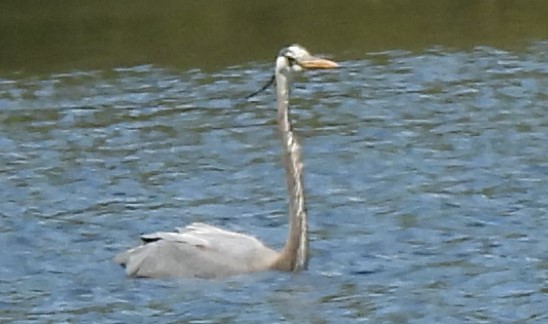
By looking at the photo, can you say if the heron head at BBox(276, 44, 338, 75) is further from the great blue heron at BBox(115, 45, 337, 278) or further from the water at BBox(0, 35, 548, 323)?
the water at BBox(0, 35, 548, 323)

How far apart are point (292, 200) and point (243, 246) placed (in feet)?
2.02

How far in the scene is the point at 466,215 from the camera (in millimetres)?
15984

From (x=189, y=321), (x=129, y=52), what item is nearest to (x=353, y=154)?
(x=189, y=321)

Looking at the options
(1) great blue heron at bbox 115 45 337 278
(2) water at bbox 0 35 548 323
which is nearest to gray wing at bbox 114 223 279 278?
(1) great blue heron at bbox 115 45 337 278

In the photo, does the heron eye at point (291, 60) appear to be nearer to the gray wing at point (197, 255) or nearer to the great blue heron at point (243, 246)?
the great blue heron at point (243, 246)

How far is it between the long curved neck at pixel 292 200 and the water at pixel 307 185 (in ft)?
0.70

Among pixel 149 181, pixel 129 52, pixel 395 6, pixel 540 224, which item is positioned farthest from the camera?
pixel 395 6

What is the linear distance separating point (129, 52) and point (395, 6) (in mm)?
5629

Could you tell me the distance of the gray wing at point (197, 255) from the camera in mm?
14547

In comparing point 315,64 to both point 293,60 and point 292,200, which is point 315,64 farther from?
point 292,200

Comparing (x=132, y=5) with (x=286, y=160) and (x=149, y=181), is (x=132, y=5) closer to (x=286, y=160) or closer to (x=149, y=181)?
(x=149, y=181)

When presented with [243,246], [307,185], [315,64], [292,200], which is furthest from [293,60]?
[307,185]

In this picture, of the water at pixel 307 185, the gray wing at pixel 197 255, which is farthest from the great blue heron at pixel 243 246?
the water at pixel 307 185

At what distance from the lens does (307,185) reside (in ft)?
58.3
